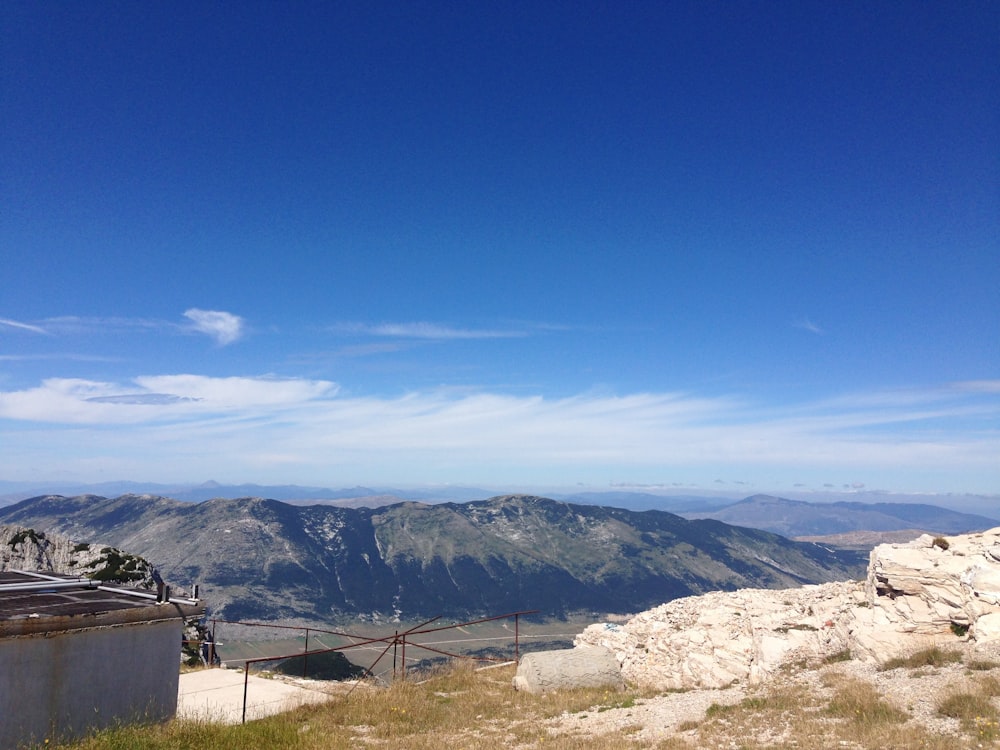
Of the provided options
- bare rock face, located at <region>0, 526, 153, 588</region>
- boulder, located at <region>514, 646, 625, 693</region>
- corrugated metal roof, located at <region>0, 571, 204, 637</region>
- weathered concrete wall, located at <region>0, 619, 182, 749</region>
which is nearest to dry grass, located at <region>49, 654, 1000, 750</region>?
boulder, located at <region>514, 646, 625, 693</region>

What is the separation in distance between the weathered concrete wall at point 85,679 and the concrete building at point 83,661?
0.02m

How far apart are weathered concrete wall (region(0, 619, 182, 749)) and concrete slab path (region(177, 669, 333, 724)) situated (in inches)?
54.5

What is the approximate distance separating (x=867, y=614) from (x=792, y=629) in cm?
243

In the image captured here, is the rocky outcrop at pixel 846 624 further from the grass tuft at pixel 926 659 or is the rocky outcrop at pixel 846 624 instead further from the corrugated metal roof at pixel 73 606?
the corrugated metal roof at pixel 73 606

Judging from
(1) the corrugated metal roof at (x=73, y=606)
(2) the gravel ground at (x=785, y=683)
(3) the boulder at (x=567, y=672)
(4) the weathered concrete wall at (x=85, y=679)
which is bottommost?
(3) the boulder at (x=567, y=672)

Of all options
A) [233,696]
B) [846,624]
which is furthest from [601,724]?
[233,696]

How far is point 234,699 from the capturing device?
1780cm

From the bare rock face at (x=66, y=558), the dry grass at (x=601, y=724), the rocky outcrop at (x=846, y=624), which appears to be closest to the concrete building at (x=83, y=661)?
the dry grass at (x=601, y=724)

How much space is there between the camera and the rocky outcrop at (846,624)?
18.3m

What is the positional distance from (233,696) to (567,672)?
34.4 feet

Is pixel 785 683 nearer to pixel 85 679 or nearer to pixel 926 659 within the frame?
pixel 926 659

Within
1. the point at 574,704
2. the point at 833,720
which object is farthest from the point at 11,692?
the point at 833,720

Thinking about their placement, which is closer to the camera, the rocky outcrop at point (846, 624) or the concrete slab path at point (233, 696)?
the concrete slab path at point (233, 696)

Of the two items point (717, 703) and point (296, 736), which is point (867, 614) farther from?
point (296, 736)
